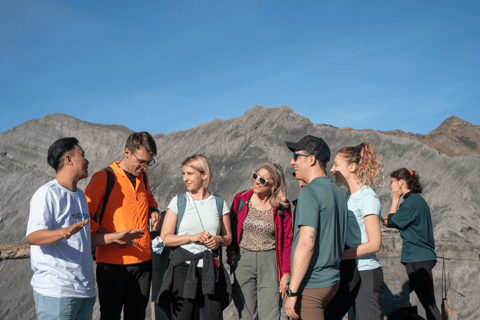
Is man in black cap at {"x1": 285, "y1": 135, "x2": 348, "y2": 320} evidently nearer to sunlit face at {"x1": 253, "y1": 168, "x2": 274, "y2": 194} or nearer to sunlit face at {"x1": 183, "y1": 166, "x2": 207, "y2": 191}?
sunlit face at {"x1": 253, "y1": 168, "x2": 274, "y2": 194}

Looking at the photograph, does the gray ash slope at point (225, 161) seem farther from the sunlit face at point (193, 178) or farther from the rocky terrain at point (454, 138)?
the rocky terrain at point (454, 138)

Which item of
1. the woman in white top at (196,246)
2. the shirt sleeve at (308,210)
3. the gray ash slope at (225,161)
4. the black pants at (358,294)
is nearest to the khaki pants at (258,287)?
the woman in white top at (196,246)

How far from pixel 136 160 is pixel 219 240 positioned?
1033 mm

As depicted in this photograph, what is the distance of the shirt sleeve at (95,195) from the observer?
288 centimetres

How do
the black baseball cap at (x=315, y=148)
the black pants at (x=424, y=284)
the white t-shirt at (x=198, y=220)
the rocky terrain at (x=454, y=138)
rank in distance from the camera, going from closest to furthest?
the black baseball cap at (x=315, y=148) < the white t-shirt at (x=198, y=220) < the black pants at (x=424, y=284) < the rocky terrain at (x=454, y=138)

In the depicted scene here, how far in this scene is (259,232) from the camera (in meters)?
3.29

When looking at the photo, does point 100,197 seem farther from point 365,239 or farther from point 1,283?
point 1,283

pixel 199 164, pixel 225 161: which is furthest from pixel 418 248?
pixel 225 161

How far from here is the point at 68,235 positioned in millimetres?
2172

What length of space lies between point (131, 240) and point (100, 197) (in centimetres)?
44

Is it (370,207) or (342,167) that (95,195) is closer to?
(342,167)

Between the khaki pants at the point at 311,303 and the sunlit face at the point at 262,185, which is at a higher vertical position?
the sunlit face at the point at 262,185

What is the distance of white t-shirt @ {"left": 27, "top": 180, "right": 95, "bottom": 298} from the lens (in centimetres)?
223

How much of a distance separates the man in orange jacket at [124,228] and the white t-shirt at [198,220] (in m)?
0.33
